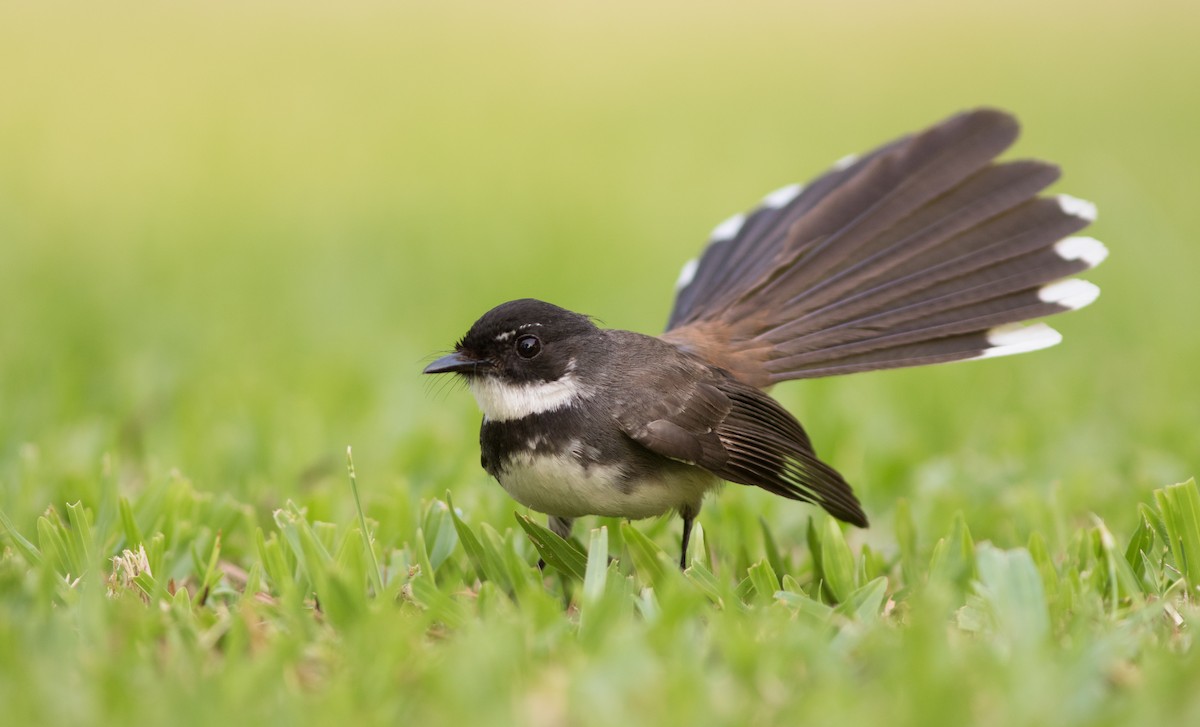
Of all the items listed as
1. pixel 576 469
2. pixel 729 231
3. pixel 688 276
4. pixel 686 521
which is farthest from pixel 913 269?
pixel 576 469

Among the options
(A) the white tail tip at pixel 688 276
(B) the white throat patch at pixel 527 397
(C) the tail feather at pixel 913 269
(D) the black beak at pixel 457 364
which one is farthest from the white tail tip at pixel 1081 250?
(D) the black beak at pixel 457 364

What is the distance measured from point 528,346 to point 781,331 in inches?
51.6

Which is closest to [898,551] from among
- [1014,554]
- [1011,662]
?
[1014,554]

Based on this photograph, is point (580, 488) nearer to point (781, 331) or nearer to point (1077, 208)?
point (781, 331)

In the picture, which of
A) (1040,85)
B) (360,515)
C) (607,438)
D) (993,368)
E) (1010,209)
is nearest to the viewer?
(360,515)

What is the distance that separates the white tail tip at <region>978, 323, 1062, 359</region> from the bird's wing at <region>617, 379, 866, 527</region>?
96cm

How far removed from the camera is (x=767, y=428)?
4.87m

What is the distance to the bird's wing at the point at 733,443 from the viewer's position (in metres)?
4.50

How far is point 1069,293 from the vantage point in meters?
5.32

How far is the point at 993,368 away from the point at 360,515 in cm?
508

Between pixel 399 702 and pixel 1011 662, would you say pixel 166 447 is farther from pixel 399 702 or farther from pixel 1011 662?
pixel 1011 662

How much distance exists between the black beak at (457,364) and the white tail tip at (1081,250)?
2.37m

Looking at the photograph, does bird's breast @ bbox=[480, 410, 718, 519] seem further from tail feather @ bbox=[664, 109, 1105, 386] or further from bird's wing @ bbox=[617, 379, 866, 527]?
tail feather @ bbox=[664, 109, 1105, 386]

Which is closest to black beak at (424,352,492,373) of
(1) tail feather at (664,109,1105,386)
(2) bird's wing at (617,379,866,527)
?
(2) bird's wing at (617,379,866,527)
